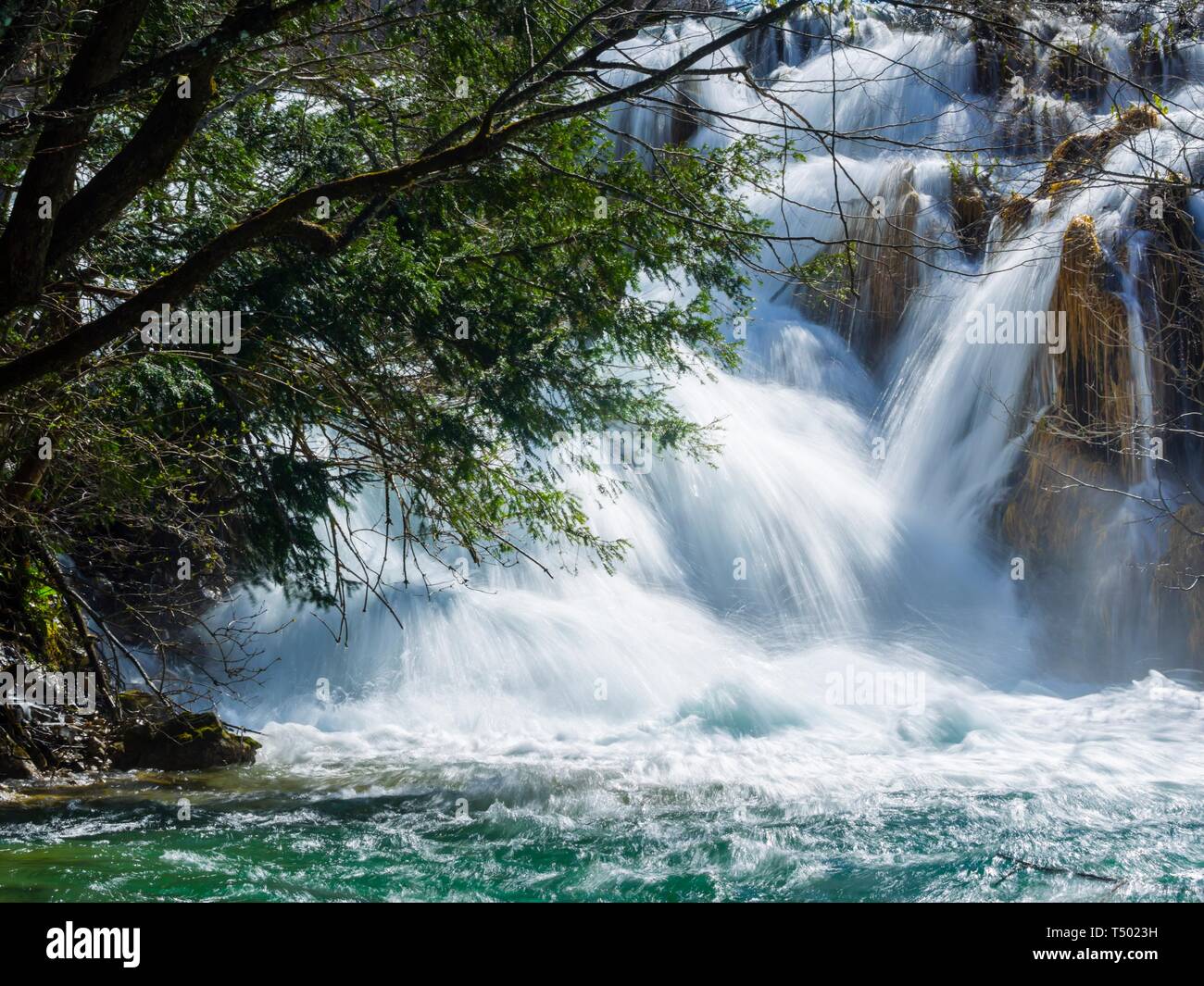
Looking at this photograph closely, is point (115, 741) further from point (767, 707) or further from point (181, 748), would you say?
point (767, 707)

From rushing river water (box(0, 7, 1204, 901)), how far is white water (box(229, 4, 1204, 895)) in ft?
0.13

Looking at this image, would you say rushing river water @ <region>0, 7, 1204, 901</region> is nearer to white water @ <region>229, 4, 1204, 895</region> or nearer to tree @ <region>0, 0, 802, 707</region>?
white water @ <region>229, 4, 1204, 895</region>

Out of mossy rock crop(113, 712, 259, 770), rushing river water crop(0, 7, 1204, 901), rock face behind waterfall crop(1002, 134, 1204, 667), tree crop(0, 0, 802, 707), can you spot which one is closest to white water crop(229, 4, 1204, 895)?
rushing river water crop(0, 7, 1204, 901)

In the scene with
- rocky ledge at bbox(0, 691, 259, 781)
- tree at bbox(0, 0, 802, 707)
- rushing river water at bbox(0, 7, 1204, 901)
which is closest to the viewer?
tree at bbox(0, 0, 802, 707)

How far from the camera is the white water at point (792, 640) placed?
838 centimetres

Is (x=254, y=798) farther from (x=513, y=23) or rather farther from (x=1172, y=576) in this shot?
(x=1172, y=576)

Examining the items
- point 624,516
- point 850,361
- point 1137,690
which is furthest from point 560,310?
point 850,361

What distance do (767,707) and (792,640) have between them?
6.51 ft

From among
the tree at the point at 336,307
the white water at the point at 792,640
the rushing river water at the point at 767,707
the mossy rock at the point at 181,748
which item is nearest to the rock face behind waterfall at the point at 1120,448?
the rushing river water at the point at 767,707

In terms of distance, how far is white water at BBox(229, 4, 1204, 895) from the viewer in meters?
8.38

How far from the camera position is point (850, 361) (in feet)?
55.6

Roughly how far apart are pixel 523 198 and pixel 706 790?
4593 millimetres

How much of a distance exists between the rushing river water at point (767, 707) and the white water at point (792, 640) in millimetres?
40

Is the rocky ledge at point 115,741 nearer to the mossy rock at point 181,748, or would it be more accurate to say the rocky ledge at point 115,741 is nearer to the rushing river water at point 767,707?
the mossy rock at point 181,748
